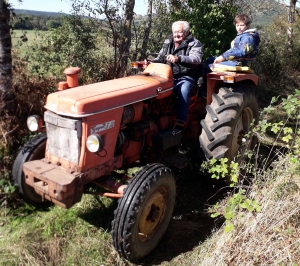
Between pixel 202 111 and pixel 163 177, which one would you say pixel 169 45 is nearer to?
pixel 202 111

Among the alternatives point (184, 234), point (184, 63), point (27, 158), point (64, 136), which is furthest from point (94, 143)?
point (184, 63)

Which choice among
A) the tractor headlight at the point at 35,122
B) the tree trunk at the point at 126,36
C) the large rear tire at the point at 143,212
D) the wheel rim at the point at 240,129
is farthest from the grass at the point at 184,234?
the tree trunk at the point at 126,36

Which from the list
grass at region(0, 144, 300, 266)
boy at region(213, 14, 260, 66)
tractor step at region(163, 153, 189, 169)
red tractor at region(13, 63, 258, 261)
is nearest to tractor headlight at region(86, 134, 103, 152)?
red tractor at region(13, 63, 258, 261)

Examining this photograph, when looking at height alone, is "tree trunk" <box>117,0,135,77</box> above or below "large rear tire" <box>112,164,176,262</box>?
above

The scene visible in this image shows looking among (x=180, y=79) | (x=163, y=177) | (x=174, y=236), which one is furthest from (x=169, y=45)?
(x=174, y=236)

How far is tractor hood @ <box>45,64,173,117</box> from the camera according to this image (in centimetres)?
280

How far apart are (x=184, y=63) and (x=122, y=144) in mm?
1242

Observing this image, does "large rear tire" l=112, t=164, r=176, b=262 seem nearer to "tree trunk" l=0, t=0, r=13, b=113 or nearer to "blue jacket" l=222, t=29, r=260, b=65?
"blue jacket" l=222, t=29, r=260, b=65

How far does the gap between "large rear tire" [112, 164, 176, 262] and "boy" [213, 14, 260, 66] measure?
2.00 m

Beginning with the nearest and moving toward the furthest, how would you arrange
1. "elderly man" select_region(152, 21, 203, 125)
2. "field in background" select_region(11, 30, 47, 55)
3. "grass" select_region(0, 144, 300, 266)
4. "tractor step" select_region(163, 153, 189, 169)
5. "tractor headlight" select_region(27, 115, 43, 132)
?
"grass" select_region(0, 144, 300, 266), "tractor headlight" select_region(27, 115, 43, 132), "tractor step" select_region(163, 153, 189, 169), "elderly man" select_region(152, 21, 203, 125), "field in background" select_region(11, 30, 47, 55)

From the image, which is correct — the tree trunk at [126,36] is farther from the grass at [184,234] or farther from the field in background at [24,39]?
the grass at [184,234]

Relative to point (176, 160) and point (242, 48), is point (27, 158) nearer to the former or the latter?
point (176, 160)

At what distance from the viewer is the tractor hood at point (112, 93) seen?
2803 mm

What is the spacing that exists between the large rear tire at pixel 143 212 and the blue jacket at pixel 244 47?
2022 mm
